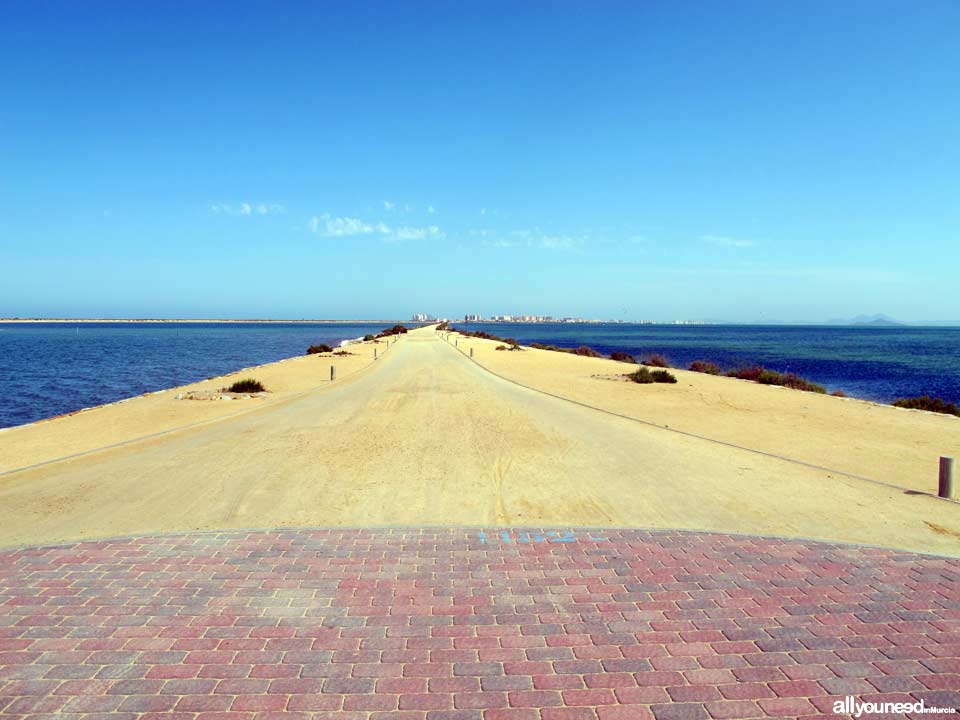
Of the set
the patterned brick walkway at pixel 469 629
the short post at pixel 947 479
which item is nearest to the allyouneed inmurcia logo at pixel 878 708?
the patterned brick walkway at pixel 469 629

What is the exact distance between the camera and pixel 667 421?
14.3 meters

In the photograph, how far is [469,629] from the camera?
424cm

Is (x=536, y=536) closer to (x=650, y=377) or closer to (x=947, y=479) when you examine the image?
(x=947, y=479)

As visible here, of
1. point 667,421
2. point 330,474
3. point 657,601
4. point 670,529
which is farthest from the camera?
point 667,421

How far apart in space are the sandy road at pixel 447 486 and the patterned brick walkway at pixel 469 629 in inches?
32.8

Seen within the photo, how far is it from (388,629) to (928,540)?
598 cm

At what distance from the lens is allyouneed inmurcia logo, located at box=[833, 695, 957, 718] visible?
3.36 m

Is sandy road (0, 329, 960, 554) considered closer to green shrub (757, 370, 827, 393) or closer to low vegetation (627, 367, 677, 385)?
low vegetation (627, 367, 677, 385)

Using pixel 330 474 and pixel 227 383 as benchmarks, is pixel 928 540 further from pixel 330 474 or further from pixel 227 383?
pixel 227 383

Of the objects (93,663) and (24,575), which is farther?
(24,575)

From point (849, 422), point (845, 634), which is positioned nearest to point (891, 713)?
point (845, 634)

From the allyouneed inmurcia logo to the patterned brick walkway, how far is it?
69mm

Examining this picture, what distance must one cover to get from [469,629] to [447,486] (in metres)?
4.02

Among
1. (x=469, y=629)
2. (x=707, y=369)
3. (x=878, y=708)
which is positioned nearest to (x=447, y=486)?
(x=469, y=629)
